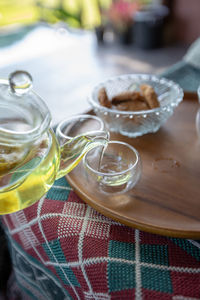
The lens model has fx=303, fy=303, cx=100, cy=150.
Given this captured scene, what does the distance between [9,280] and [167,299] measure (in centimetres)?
49

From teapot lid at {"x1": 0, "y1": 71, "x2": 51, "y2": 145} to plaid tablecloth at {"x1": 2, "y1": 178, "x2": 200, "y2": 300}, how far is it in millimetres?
175

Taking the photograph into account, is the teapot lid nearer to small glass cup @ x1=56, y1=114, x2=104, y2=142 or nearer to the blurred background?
small glass cup @ x1=56, y1=114, x2=104, y2=142

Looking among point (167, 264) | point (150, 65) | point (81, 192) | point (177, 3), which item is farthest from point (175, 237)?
point (177, 3)

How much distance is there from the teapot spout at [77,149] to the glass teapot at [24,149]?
0.04 m

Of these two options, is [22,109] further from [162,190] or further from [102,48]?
[102,48]

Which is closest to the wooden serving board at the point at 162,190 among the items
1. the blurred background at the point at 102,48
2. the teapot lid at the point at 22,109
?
the teapot lid at the point at 22,109

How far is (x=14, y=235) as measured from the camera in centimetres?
55

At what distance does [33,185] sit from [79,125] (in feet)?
0.95

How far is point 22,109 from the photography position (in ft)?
1.20

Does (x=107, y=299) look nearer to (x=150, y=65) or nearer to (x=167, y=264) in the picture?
(x=167, y=264)

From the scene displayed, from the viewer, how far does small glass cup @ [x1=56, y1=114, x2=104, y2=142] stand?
0.60 meters

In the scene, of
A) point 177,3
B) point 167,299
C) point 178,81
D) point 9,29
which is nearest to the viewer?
point 167,299

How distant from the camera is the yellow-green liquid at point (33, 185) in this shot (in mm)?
354

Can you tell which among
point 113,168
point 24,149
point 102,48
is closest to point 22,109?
point 24,149
